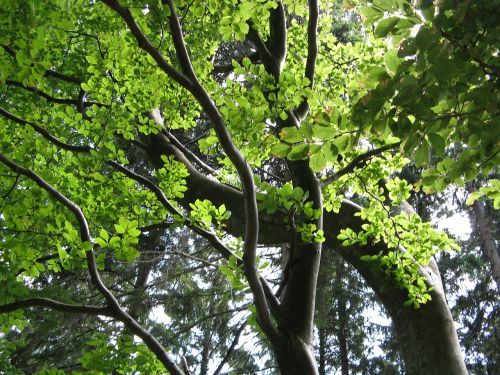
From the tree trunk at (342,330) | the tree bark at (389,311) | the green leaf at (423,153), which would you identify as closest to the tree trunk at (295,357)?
the tree bark at (389,311)

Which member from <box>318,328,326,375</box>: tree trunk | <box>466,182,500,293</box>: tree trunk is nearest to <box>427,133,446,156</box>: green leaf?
<box>466,182,500,293</box>: tree trunk

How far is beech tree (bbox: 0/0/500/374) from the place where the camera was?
4.21 feet

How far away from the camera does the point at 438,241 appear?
3.40 meters

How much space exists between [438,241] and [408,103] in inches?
99.0

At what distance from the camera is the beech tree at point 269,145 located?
128cm

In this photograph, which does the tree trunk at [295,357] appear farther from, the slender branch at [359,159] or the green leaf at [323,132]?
the green leaf at [323,132]

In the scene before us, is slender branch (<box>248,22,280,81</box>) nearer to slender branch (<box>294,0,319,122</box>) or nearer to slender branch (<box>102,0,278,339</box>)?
slender branch (<box>294,0,319,122</box>)

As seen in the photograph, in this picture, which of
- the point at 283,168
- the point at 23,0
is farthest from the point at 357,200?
the point at 23,0

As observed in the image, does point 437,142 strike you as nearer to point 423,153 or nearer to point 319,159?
point 423,153

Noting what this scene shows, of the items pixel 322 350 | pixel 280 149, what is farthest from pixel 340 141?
pixel 322 350

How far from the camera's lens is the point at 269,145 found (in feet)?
8.67

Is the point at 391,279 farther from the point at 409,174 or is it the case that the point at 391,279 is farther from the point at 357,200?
the point at 409,174

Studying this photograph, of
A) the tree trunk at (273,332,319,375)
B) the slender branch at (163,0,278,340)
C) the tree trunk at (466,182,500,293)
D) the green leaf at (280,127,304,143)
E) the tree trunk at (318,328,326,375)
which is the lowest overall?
the tree trunk at (273,332,319,375)

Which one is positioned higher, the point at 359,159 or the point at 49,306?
the point at 359,159
